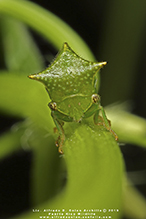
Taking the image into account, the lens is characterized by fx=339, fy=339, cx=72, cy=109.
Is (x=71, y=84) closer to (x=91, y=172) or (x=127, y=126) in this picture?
(x=91, y=172)

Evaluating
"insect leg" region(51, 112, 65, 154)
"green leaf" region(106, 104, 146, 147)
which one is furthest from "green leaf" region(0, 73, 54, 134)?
"green leaf" region(106, 104, 146, 147)

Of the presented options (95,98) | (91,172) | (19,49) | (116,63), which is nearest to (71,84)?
(95,98)

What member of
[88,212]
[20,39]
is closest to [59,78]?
[88,212]

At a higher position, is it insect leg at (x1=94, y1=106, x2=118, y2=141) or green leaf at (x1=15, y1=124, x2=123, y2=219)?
insect leg at (x1=94, y1=106, x2=118, y2=141)

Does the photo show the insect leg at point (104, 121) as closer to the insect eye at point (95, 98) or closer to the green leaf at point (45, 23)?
the insect eye at point (95, 98)

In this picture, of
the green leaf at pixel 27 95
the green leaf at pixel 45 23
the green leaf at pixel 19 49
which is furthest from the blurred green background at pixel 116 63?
the green leaf at pixel 27 95

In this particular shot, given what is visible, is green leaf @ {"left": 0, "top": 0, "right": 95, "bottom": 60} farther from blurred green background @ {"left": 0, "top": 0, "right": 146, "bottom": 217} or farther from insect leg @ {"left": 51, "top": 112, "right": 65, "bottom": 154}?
insect leg @ {"left": 51, "top": 112, "right": 65, "bottom": 154}
